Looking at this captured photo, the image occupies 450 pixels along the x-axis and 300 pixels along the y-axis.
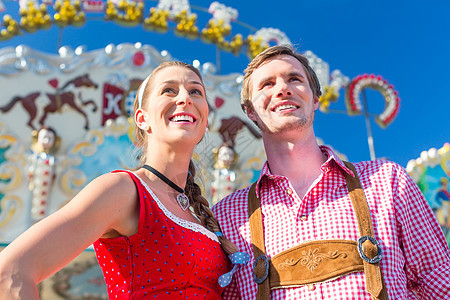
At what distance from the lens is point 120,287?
125 cm

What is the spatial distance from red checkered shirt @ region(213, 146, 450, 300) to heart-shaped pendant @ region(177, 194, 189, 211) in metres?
0.22

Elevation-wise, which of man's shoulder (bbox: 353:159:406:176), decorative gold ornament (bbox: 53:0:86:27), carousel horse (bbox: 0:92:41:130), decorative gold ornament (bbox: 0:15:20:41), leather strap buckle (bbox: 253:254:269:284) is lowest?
leather strap buckle (bbox: 253:254:269:284)

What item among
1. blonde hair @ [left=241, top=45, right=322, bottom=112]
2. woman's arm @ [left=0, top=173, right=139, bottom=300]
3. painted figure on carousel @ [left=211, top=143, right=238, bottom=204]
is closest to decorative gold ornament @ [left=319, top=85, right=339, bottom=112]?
painted figure on carousel @ [left=211, top=143, right=238, bottom=204]

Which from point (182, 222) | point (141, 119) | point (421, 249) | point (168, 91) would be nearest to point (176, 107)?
point (168, 91)

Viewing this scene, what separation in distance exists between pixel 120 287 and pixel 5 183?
3.88m

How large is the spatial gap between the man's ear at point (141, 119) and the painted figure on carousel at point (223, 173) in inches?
130

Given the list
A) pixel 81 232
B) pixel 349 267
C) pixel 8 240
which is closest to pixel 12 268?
pixel 81 232

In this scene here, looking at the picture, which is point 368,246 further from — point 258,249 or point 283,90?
point 283,90

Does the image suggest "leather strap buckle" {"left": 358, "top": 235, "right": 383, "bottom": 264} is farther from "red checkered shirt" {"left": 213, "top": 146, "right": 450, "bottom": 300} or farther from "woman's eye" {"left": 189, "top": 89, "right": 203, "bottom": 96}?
"woman's eye" {"left": 189, "top": 89, "right": 203, "bottom": 96}

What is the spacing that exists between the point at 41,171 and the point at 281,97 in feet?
11.8

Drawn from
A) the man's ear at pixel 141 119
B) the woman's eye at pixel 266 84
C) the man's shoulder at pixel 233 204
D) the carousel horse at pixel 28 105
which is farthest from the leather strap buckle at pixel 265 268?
the carousel horse at pixel 28 105

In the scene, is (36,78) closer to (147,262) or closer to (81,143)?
(81,143)

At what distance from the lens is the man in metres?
1.41

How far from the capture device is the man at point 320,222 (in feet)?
4.62
